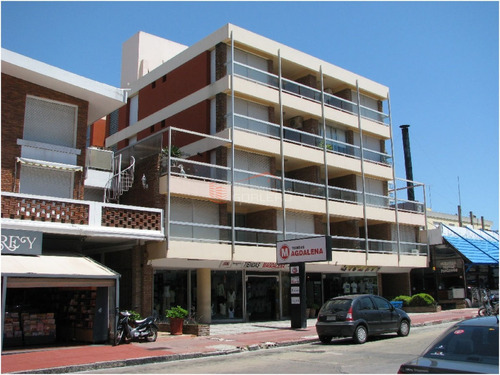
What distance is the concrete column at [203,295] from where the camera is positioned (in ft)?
76.5

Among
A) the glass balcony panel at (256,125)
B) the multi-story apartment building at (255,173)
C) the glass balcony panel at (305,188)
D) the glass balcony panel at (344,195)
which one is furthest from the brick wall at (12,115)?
the glass balcony panel at (344,195)

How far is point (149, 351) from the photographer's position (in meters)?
14.7

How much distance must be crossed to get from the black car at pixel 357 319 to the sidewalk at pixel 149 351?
126cm

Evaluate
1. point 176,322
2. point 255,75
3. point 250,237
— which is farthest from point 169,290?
point 255,75

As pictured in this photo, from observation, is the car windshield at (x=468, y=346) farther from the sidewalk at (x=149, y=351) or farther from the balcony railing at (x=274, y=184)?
the balcony railing at (x=274, y=184)

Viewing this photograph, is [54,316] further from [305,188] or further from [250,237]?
[305,188]

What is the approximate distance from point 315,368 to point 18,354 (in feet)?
27.6

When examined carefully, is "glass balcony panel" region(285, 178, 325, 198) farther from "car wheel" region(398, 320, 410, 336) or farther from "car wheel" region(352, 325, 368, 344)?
"car wheel" region(352, 325, 368, 344)

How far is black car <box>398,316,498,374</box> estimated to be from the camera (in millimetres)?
6262

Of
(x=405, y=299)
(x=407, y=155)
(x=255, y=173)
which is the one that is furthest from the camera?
(x=407, y=155)

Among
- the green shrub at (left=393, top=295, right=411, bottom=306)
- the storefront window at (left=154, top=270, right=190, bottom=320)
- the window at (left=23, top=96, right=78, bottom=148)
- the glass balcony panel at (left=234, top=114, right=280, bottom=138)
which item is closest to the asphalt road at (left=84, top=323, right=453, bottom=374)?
the storefront window at (left=154, top=270, right=190, bottom=320)

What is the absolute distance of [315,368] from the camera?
448 inches

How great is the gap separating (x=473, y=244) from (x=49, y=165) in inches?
1102

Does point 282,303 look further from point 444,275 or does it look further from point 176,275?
point 444,275
